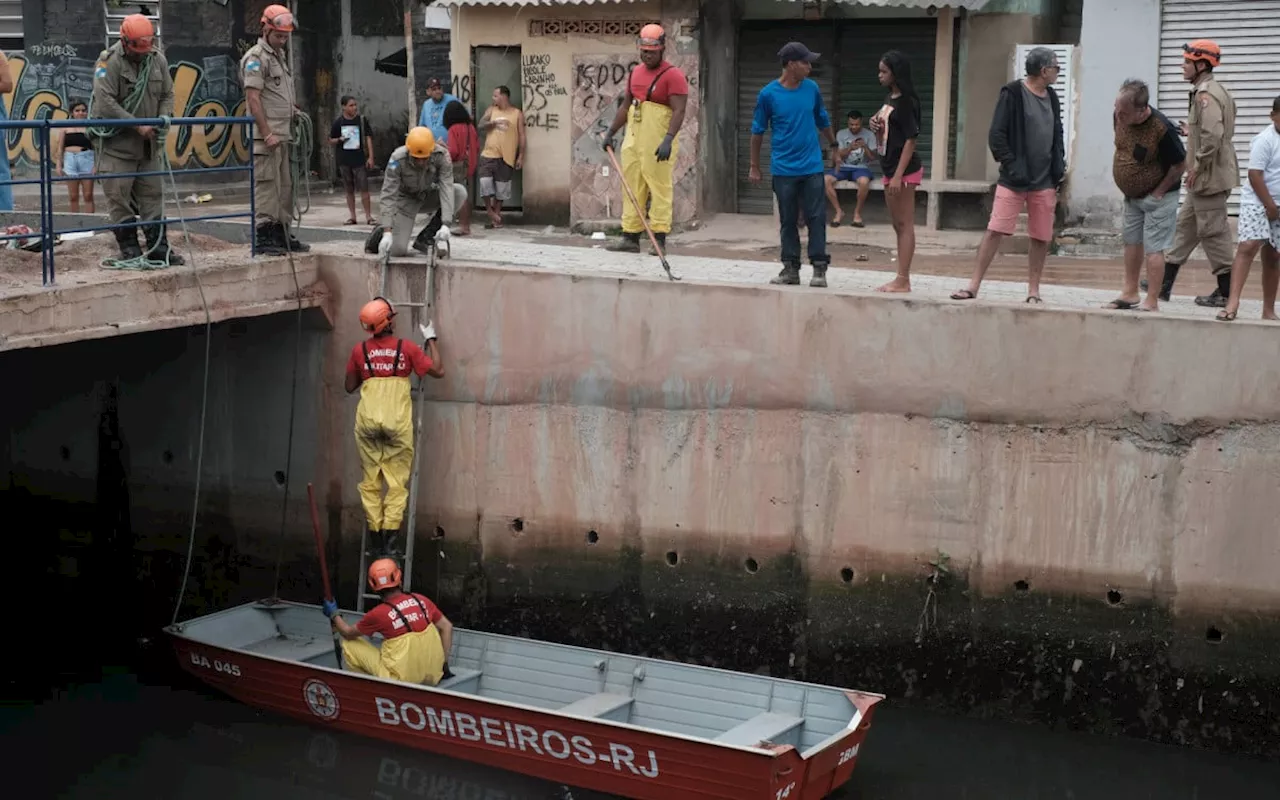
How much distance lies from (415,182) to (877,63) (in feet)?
25.4

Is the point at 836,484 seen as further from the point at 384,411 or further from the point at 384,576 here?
the point at 384,411

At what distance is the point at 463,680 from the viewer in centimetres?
1264

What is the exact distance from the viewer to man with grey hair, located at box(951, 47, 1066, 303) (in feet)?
Answer: 40.0

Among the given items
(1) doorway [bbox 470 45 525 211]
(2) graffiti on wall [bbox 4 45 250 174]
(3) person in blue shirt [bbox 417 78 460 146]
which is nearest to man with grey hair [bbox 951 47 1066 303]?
(3) person in blue shirt [bbox 417 78 460 146]

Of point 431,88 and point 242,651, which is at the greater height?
point 431,88

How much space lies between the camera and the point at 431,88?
18.2m

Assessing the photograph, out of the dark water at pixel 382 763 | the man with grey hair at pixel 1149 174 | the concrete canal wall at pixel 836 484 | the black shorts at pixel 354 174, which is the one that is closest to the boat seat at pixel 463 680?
the dark water at pixel 382 763

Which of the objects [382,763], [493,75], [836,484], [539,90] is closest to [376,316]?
[382,763]

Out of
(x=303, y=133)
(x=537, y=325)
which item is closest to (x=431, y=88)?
(x=303, y=133)

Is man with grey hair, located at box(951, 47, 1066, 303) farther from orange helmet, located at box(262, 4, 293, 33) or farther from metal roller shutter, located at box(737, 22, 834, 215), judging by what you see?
metal roller shutter, located at box(737, 22, 834, 215)

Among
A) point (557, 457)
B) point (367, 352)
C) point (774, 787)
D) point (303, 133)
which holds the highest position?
point (303, 133)

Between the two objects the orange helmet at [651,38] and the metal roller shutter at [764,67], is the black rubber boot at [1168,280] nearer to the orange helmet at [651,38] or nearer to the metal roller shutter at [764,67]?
the orange helmet at [651,38]

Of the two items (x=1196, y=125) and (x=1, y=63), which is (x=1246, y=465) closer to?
(x=1196, y=125)

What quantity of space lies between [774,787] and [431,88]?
34.0 feet
